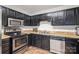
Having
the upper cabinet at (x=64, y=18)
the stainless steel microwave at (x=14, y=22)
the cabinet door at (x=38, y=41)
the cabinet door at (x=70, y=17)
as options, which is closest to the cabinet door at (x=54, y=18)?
the upper cabinet at (x=64, y=18)

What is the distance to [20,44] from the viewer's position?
1212mm

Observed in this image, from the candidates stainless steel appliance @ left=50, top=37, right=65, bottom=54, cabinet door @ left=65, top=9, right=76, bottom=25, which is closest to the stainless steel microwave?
stainless steel appliance @ left=50, top=37, right=65, bottom=54

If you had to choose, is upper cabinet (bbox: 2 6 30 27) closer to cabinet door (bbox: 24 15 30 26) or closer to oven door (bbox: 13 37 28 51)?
cabinet door (bbox: 24 15 30 26)

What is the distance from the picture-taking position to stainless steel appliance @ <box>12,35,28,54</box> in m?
1.15

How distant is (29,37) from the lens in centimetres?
120

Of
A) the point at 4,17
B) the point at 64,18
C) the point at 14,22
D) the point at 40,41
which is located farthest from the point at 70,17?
the point at 4,17

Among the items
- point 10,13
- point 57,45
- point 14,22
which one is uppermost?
point 10,13

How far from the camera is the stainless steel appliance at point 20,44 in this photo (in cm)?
115

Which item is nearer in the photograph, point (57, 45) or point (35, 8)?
point (35, 8)

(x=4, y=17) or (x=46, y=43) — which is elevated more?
(x=4, y=17)

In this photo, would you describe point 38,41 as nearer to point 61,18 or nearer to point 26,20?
point 26,20
